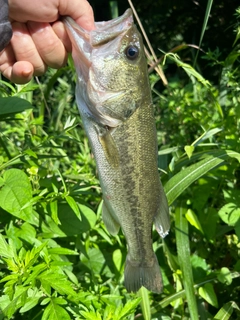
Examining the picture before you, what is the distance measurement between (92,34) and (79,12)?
0.18m

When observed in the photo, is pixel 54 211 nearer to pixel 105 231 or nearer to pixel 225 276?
pixel 105 231

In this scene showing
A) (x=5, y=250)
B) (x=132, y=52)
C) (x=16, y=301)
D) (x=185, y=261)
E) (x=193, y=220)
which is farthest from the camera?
(x=193, y=220)

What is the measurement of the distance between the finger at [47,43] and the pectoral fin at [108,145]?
414mm

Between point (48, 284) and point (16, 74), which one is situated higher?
point (16, 74)

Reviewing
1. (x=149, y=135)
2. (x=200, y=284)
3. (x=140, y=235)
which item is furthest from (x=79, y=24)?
(x=200, y=284)

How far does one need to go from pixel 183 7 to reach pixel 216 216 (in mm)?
3022

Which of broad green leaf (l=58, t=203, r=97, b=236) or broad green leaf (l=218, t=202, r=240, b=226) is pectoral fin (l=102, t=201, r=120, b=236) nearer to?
broad green leaf (l=58, t=203, r=97, b=236)

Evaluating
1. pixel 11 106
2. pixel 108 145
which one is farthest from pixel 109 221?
pixel 11 106

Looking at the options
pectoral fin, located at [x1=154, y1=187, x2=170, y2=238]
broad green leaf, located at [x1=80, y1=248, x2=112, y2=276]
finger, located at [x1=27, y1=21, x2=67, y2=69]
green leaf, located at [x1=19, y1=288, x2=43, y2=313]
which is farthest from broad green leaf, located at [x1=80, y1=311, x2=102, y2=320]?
finger, located at [x1=27, y1=21, x2=67, y2=69]

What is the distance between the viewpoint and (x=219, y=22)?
4996 mm

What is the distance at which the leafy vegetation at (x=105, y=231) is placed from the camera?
6.20ft

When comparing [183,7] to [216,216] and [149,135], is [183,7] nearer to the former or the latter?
[216,216]

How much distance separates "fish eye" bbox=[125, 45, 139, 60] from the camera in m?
1.98

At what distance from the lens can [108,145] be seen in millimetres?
1940
